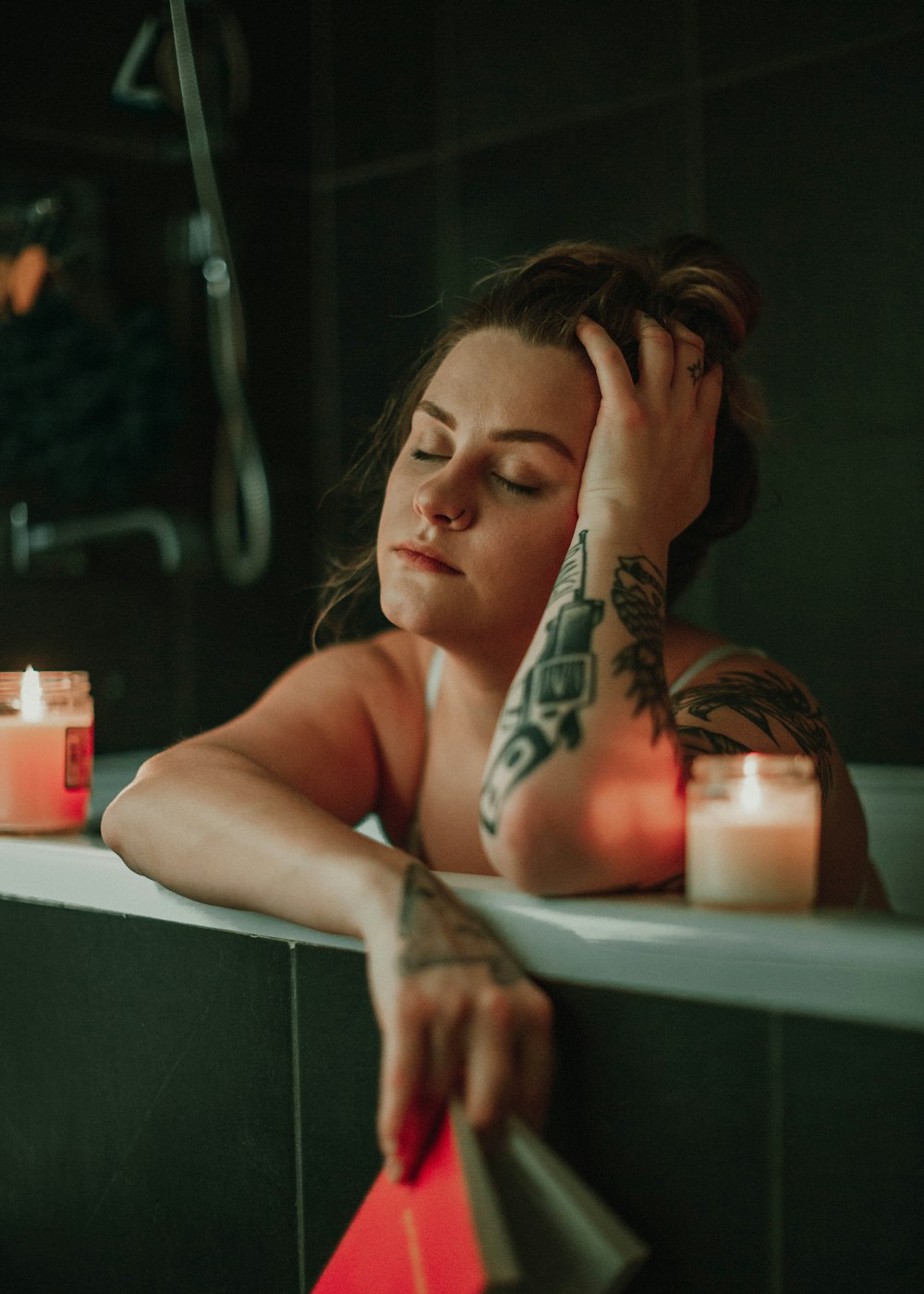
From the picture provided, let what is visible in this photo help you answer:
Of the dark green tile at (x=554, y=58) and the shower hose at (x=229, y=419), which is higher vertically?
the dark green tile at (x=554, y=58)

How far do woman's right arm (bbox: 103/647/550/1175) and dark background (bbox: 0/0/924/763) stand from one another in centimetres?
112

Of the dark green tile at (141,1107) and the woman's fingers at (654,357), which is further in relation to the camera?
the woman's fingers at (654,357)

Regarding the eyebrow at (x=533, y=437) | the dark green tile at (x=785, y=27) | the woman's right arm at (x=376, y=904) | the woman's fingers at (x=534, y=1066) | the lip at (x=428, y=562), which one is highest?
the dark green tile at (x=785, y=27)

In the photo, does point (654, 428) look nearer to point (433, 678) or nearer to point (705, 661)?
point (705, 661)

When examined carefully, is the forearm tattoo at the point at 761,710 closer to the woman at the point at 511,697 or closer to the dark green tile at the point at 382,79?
the woman at the point at 511,697

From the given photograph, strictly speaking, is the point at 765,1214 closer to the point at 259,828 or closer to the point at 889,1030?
the point at 889,1030

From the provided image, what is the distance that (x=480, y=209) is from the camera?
2895 millimetres

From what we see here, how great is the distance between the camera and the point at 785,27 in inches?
96.0

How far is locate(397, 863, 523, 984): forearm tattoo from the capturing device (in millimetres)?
792

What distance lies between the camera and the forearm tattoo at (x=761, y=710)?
3.67ft

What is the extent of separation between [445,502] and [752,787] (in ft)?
1.43

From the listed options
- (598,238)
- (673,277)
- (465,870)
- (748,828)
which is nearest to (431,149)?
(598,238)

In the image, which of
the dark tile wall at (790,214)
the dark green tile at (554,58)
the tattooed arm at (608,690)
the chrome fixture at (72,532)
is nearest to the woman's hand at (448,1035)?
the tattooed arm at (608,690)

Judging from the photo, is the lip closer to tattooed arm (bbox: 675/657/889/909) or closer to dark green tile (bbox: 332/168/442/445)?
tattooed arm (bbox: 675/657/889/909)
